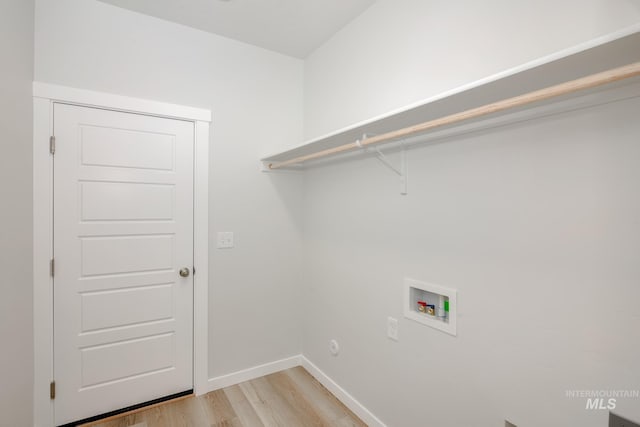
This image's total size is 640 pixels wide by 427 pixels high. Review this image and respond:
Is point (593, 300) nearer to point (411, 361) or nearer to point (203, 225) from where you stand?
point (411, 361)

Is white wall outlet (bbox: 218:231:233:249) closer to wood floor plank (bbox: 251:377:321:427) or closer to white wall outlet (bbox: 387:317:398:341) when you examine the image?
wood floor plank (bbox: 251:377:321:427)

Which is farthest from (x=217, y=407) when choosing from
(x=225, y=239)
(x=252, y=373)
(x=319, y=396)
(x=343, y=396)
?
(x=225, y=239)

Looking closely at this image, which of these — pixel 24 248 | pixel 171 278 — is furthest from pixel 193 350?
pixel 24 248

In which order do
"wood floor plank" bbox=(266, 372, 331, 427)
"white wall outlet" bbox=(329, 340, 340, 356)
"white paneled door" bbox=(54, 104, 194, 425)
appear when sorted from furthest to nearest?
"white wall outlet" bbox=(329, 340, 340, 356) < "wood floor plank" bbox=(266, 372, 331, 427) < "white paneled door" bbox=(54, 104, 194, 425)

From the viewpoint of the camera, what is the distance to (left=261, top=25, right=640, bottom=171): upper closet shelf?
80 centimetres

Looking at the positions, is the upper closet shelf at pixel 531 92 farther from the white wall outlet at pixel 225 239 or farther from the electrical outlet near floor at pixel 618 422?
the white wall outlet at pixel 225 239

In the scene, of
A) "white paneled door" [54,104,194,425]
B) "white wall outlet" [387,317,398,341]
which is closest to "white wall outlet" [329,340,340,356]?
"white wall outlet" [387,317,398,341]

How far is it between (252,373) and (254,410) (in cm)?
41

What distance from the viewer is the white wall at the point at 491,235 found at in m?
0.99

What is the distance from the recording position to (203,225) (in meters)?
2.27

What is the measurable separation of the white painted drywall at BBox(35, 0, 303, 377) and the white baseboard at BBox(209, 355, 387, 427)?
5cm

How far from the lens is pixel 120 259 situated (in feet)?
6.66

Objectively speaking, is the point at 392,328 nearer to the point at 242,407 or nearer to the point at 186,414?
the point at 242,407

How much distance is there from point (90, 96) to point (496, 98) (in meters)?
2.29
